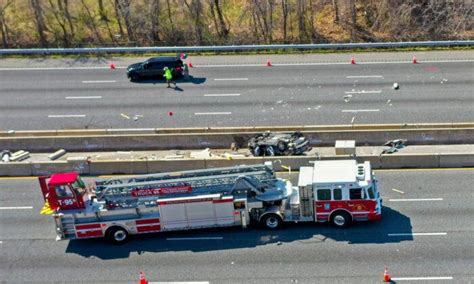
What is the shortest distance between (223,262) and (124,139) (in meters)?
11.8

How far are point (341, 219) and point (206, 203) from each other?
5.16 m

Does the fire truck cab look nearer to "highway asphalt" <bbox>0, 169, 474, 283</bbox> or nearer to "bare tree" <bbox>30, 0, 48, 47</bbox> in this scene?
"highway asphalt" <bbox>0, 169, 474, 283</bbox>

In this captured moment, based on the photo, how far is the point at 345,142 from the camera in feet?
101

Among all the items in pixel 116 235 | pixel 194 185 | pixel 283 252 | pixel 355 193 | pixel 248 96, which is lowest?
pixel 283 252

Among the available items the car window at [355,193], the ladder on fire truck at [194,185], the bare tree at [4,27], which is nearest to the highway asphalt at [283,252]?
the car window at [355,193]

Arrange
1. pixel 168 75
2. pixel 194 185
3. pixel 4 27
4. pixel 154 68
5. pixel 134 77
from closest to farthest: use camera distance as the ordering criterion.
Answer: pixel 194 185
pixel 168 75
pixel 154 68
pixel 134 77
pixel 4 27

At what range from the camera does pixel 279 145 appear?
31.2 m

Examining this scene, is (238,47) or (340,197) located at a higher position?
(238,47)

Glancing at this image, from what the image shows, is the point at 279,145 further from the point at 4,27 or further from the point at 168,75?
the point at 4,27

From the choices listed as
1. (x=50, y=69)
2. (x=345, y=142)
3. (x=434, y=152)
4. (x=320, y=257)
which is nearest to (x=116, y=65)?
(x=50, y=69)

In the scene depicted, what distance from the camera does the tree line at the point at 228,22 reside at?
4906 centimetres

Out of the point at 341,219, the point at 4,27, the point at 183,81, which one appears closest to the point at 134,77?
the point at 183,81

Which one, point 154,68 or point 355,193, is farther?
point 154,68

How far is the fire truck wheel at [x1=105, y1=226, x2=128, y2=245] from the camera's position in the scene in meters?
25.3
